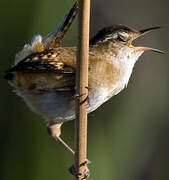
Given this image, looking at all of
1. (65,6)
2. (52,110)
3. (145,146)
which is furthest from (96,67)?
(145,146)

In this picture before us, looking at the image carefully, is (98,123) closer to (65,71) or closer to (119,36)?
(119,36)

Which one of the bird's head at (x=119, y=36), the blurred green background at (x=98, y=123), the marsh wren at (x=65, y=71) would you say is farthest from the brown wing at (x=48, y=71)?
the blurred green background at (x=98, y=123)

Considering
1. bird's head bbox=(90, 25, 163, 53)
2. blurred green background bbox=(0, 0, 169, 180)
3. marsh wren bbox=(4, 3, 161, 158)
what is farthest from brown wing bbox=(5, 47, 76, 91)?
blurred green background bbox=(0, 0, 169, 180)

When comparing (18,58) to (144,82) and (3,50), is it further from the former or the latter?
(144,82)

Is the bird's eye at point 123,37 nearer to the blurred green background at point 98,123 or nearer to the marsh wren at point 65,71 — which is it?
the marsh wren at point 65,71

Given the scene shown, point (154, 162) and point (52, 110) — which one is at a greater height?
point (52, 110)

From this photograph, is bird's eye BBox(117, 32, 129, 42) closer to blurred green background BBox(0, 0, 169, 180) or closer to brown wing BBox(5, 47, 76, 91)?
brown wing BBox(5, 47, 76, 91)
